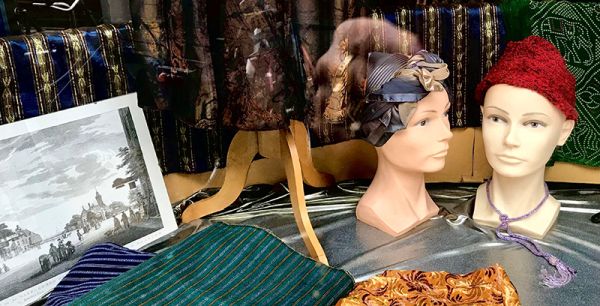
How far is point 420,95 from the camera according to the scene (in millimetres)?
1477

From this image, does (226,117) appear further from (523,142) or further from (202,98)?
(523,142)

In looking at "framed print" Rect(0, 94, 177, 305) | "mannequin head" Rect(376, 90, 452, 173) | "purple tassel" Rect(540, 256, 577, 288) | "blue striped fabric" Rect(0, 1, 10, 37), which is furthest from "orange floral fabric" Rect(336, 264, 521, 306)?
"blue striped fabric" Rect(0, 1, 10, 37)

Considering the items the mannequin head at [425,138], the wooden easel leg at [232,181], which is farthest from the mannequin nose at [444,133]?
the wooden easel leg at [232,181]

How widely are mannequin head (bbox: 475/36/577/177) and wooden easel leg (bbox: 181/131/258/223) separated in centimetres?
65

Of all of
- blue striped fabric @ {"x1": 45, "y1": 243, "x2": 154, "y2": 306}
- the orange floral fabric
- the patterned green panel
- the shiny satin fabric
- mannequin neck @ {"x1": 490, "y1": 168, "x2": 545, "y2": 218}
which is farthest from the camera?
the patterned green panel

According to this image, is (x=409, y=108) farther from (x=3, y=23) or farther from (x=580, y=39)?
(x=3, y=23)

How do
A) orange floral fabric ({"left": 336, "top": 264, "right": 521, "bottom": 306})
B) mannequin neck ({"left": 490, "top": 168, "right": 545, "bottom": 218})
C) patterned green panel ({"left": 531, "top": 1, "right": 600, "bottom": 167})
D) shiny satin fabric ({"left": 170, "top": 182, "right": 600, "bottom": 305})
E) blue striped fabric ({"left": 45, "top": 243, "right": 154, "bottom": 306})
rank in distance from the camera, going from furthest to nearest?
1. patterned green panel ({"left": 531, "top": 1, "right": 600, "bottom": 167})
2. mannequin neck ({"left": 490, "top": 168, "right": 545, "bottom": 218})
3. shiny satin fabric ({"left": 170, "top": 182, "right": 600, "bottom": 305})
4. blue striped fabric ({"left": 45, "top": 243, "right": 154, "bottom": 306})
5. orange floral fabric ({"left": 336, "top": 264, "right": 521, "bottom": 306})

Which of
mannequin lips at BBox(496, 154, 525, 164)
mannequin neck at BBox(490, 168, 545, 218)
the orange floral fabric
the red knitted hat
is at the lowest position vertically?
the orange floral fabric

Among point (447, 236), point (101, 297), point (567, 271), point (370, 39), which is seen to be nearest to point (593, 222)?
point (567, 271)

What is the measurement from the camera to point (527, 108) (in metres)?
1.42

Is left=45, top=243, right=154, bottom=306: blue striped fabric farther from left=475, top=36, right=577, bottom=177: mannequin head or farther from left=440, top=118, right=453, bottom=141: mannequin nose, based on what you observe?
left=475, top=36, right=577, bottom=177: mannequin head

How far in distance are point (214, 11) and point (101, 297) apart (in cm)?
63

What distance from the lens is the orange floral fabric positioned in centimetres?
117

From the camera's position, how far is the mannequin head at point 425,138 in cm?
150
